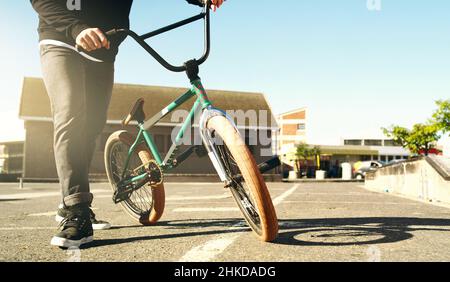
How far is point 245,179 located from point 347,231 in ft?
3.29

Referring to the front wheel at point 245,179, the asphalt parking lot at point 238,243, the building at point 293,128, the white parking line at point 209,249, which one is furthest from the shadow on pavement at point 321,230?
the building at point 293,128

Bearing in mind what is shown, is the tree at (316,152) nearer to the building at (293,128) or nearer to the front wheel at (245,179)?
the building at (293,128)

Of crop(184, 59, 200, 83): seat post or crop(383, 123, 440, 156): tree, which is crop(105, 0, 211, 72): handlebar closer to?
crop(184, 59, 200, 83): seat post

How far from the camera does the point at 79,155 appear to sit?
2547mm

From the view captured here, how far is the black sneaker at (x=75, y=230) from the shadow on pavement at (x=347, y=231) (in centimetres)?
122

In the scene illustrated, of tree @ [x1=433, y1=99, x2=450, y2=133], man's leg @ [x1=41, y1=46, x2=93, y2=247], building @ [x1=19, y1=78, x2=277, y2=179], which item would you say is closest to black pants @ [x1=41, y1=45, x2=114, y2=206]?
man's leg @ [x1=41, y1=46, x2=93, y2=247]

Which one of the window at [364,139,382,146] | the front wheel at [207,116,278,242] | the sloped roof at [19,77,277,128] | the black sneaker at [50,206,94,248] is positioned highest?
the sloped roof at [19,77,277,128]

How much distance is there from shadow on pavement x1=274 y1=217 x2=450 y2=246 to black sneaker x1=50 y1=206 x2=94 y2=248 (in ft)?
4.00

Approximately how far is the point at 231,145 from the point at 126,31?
1.06 meters

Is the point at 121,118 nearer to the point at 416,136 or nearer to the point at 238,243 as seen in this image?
the point at 238,243

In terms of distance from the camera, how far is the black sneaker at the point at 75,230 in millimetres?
2206

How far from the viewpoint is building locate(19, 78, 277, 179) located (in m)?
24.1

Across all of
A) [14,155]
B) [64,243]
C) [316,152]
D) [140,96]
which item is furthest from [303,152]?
[64,243]
